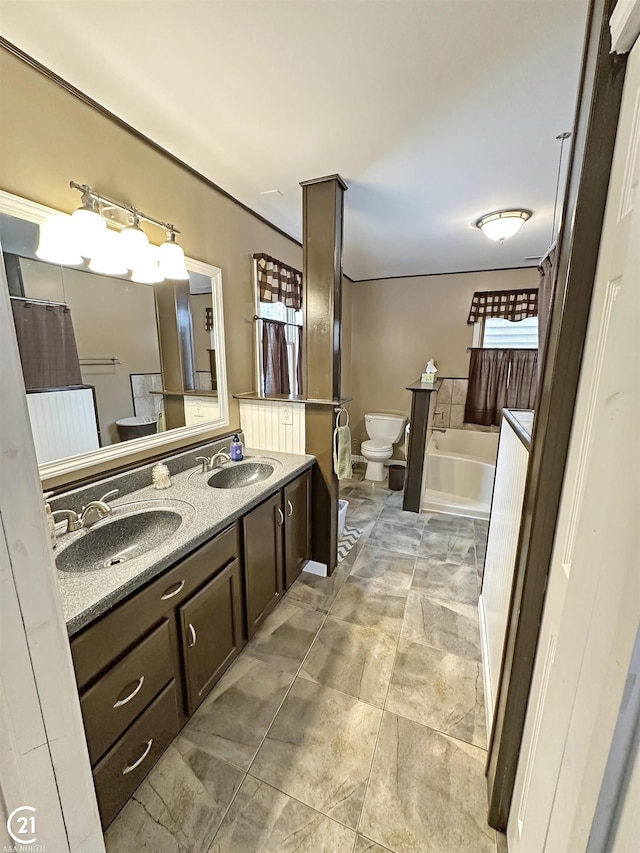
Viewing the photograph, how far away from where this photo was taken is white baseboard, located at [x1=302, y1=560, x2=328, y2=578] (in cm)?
230

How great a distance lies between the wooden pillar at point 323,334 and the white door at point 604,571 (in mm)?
1505

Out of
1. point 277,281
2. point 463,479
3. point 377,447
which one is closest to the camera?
point 277,281

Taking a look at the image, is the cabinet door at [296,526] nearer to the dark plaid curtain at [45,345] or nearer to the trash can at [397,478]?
the dark plaid curtain at [45,345]

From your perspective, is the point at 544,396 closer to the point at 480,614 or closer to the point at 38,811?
the point at 38,811

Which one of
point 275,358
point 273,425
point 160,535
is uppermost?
point 275,358

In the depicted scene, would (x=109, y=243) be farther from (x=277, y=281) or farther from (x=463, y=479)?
(x=463, y=479)

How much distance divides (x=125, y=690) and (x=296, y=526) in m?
1.15

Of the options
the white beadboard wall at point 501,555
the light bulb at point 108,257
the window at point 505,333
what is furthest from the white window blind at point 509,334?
the light bulb at point 108,257

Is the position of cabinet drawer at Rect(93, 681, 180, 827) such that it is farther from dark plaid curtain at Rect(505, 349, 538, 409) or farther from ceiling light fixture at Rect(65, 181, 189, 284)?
dark plaid curtain at Rect(505, 349, 538, 409)

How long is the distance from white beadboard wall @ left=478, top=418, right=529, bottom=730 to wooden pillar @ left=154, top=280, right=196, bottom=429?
5.54ft

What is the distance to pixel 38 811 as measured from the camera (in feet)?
1.69

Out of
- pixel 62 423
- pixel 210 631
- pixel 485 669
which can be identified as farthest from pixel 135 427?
pixel 485 669

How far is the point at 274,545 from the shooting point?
183 cm

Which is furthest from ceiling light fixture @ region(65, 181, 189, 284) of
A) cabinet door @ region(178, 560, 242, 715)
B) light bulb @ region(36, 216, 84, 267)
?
cabinet door @ region(178, 560, 242, 715)
